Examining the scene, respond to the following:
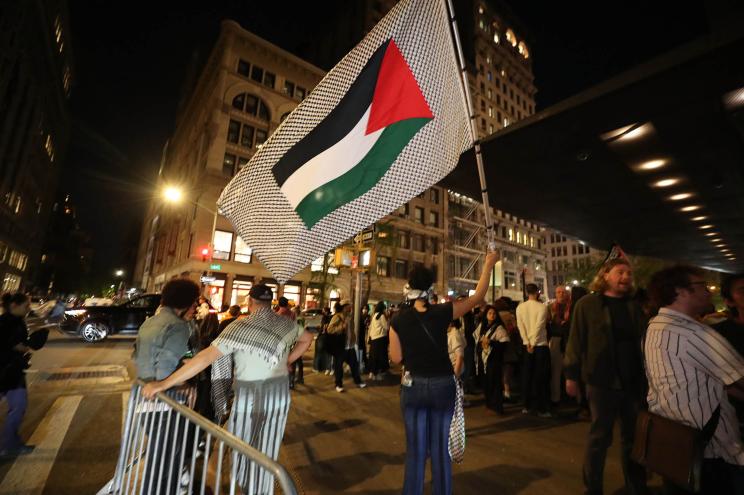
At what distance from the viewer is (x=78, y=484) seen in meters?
3.74

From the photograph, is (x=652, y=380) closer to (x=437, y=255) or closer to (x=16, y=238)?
(x=437, y=255)

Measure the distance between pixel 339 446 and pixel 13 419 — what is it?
4045 millimetres

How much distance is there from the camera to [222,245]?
30422 mm

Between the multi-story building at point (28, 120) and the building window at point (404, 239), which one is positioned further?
the building window at point (404, 239)

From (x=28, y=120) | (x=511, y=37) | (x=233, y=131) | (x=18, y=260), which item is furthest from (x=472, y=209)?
(x=18, y=260)

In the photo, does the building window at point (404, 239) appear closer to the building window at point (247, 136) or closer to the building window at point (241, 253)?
the building window at point (241, 253)

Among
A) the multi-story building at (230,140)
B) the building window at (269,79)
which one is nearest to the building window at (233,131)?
the multi-story building at (230,140)

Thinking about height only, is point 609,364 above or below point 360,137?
below

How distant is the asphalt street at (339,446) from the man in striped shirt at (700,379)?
6.25 ft

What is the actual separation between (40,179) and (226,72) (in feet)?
148

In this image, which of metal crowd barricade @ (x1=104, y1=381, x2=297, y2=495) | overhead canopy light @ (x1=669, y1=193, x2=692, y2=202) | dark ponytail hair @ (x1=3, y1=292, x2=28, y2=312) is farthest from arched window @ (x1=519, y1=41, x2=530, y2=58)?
metal crowd barricade @ (x1=104, y1=381, x2=297, y2=495)

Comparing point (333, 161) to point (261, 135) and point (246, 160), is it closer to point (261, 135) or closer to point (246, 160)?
point (246, 160)

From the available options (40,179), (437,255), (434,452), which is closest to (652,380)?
(434,452)

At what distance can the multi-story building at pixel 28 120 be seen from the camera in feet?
124
